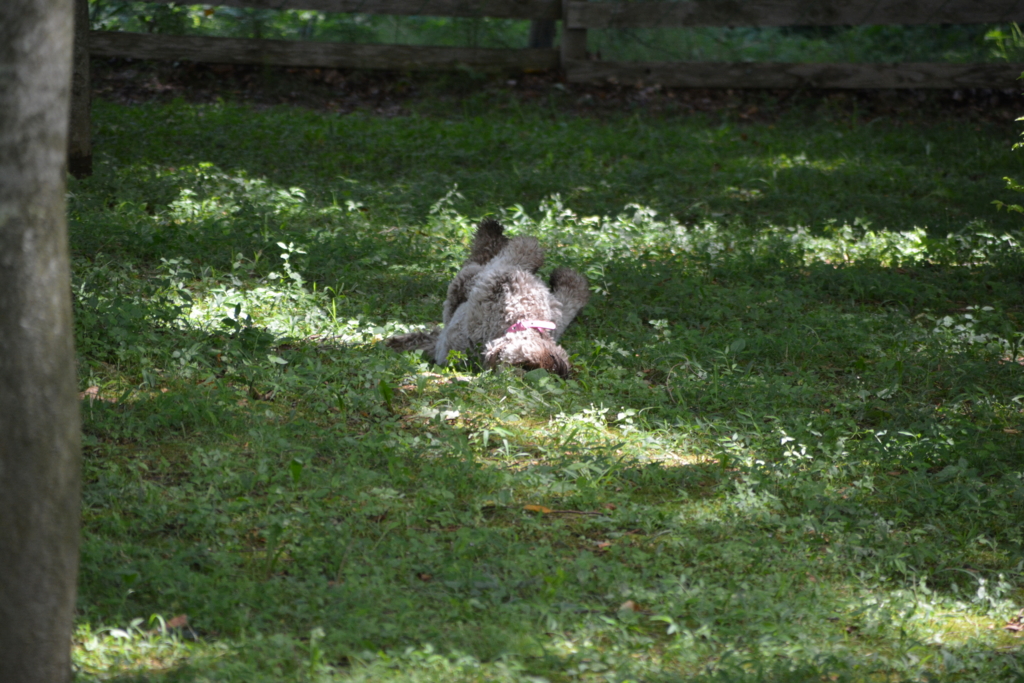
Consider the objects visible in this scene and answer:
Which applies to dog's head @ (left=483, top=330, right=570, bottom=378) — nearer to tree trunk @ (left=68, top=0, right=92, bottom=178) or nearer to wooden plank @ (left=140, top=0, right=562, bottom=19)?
tree trunk @ (left=68, top=0, right=92, bottom=178)

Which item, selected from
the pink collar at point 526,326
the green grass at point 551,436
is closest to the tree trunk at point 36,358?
the green grass at point 551,436

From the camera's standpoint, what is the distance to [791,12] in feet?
35.2

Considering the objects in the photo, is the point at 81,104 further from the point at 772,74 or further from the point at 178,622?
the point at 772,74

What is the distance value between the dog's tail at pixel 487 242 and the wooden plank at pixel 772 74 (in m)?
6.32

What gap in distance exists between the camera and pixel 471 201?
301 inches

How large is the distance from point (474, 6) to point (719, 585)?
9.20m

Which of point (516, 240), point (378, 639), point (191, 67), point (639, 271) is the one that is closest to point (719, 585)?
point (378, 639)

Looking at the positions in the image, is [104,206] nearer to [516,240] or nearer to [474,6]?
[516,240]

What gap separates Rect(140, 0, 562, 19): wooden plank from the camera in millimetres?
10367

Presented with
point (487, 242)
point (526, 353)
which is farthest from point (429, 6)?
point (526, 353)

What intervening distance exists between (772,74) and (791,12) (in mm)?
742

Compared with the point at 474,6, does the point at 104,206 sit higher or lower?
lower

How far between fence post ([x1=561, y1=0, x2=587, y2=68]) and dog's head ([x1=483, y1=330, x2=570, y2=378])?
285 inches

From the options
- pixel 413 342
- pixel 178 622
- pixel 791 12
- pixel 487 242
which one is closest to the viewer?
pixel 178 622
